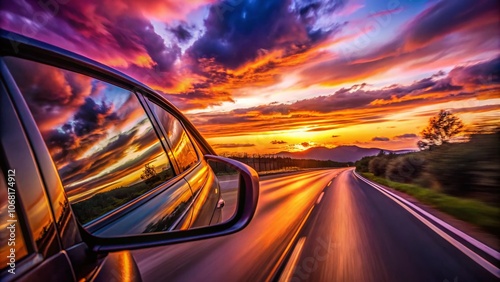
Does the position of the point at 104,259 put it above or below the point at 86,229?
below

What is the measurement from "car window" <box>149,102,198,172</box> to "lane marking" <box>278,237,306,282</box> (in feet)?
5.88

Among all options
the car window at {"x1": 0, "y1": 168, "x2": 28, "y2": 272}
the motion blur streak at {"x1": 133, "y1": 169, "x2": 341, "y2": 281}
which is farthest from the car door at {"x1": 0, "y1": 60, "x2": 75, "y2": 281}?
the motion blur streak at {"x1": 133, "y1": 169, "x2": 341, "y2": 281}

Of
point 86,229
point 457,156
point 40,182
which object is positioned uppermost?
point 40,182

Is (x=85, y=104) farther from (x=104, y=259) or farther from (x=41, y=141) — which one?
(x=104, y=259)

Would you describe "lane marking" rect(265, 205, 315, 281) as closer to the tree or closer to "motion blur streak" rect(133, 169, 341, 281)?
"motion blur streak" rect(133, 169, 341, 281)

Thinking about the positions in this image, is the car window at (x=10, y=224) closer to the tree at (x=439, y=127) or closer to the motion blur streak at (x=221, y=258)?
the motion blur streak at (x=221, y=258)

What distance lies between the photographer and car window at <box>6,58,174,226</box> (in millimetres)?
1140

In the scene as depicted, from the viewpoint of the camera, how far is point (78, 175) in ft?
4.17

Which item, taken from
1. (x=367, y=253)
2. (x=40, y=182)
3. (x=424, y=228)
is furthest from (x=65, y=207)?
(x=424, y=228)

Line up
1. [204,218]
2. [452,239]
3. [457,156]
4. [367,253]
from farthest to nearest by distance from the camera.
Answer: [457,156], [452,239], [367,253], [204,218]

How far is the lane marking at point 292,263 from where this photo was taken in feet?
12.5

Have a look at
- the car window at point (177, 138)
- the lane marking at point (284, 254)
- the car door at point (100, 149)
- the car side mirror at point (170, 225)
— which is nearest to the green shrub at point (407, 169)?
the lane marking at point (284, 254)

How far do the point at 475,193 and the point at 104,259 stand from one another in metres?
13.2

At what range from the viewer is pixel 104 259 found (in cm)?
125
